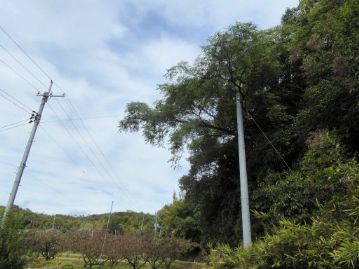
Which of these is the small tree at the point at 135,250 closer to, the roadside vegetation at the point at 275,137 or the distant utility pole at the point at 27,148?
the roadside vegetation at the point at 275,137

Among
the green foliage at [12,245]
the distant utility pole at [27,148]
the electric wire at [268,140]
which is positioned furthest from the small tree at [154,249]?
the green foliage at [12,245]

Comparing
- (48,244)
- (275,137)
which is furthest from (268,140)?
(48,244)

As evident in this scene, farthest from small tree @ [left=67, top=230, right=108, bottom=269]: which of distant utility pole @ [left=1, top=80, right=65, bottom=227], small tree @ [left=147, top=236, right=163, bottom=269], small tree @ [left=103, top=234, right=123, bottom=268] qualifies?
distant utility pole @ [left=1, top=80, right=65, bottom=227]

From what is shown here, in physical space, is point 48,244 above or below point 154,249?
above

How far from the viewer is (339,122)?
10070 mm

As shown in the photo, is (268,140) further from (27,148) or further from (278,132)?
(27,148)

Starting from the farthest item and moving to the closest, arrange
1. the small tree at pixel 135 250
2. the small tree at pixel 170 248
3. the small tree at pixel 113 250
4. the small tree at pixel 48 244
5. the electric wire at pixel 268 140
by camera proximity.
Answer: the small tree at pixel 48 244 → the small tree at pixel 170 248 → the small tree at pixel 113 250 → the small tree at pixel 135 250 → the electric wire at pixel 268 140

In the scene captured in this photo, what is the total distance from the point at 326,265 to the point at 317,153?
15.4 feet

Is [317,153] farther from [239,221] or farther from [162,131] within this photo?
[162,131]

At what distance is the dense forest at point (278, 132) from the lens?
18.3 ft

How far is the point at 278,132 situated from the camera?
1176 centimetres

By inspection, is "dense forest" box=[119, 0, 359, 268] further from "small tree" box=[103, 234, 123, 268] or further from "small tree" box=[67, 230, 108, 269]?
"small tree" box=[67, 230, 108, 269]

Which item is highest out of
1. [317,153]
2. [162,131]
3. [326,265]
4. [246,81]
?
[246,81]

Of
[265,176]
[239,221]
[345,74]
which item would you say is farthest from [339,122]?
[239,221]
